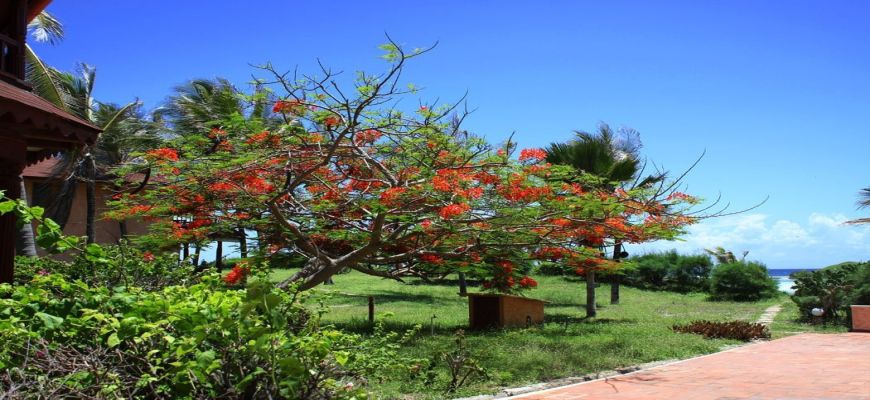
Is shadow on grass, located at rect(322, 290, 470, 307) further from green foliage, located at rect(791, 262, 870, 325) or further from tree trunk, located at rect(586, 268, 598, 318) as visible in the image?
green foliage, located at rect(791, 262, 870, 325)

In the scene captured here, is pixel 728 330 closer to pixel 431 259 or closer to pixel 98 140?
pixel 431 259

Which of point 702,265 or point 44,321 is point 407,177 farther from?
point 702,265

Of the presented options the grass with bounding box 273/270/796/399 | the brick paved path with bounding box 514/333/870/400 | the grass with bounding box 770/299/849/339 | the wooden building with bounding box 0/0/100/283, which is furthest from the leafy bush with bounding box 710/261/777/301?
the wooden building with bounding box 0/0/100/283

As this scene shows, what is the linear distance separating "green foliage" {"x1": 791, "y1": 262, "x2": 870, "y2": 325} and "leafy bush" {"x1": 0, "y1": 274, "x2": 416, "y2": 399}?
17.6 meters

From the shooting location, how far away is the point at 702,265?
104 feet

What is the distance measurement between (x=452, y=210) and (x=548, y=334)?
14.4 feet

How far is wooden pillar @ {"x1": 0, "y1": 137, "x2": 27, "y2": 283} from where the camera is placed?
7.21 metres

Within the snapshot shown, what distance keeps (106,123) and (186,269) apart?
1592 centimetres

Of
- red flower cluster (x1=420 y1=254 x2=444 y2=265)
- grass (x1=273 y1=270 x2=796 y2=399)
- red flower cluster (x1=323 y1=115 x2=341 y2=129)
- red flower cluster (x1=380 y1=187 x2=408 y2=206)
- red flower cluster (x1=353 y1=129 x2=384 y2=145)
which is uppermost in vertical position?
red flower cluster (x1=323 y1=115 x2=341 y2=129)

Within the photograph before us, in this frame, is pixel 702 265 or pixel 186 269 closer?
pixel 186 269

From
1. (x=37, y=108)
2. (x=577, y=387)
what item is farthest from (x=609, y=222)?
(x=37, y=108)

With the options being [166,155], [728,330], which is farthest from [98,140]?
[728,330]

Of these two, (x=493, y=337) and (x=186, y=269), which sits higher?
(x=186, y=269)

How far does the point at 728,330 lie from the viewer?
1385 centimetres
